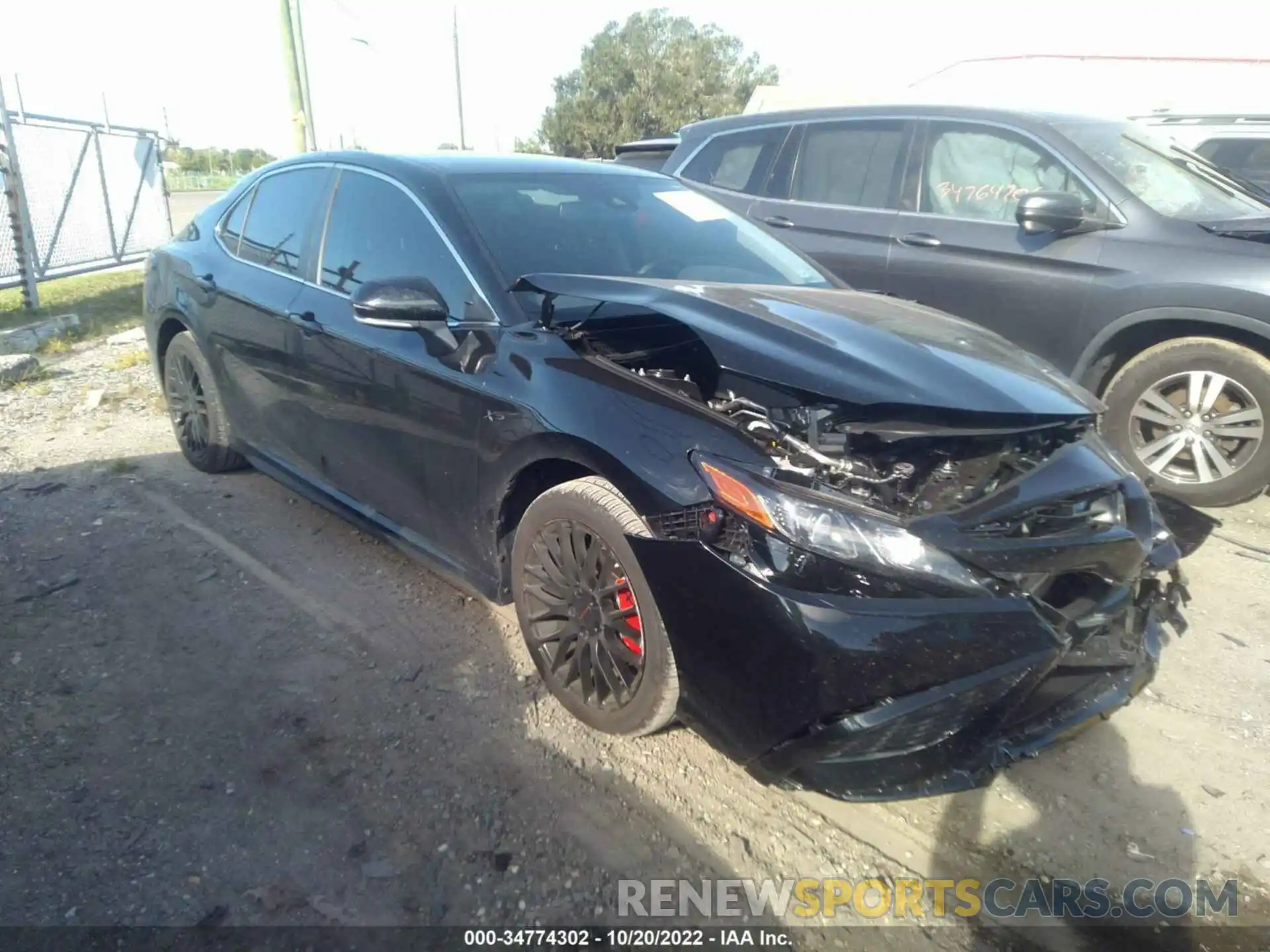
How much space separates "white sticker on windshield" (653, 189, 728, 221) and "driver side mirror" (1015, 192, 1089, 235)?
1.75 m

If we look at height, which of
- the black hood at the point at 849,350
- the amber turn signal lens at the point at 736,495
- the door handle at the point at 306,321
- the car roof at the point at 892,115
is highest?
the car roof at the point at 892,115

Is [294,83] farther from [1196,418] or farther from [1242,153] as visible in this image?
[1196,418]

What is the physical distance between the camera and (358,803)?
2.56 m

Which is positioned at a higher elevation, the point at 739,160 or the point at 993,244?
the point at 739,160

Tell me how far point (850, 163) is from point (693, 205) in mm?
2291

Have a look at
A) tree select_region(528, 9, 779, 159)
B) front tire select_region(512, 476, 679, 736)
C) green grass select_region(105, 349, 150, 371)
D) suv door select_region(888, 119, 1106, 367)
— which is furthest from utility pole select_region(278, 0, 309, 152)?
tree select_region(528, 9, 779, 159)

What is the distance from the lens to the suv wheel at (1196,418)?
14.3ft

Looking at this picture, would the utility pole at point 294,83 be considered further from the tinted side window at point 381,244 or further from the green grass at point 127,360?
the tinted side window at point 381,244

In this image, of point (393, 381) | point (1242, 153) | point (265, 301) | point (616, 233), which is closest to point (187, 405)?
point (265, 301)

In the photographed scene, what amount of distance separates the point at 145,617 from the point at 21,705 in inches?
24.1

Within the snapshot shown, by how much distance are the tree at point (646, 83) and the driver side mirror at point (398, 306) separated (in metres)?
30.9

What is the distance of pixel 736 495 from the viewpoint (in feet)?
7.49

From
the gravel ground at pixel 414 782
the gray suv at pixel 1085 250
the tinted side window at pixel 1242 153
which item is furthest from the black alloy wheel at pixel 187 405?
the tinted side window at pixel 1242 153

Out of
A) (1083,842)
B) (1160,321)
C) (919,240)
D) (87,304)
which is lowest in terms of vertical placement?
(87,304)
